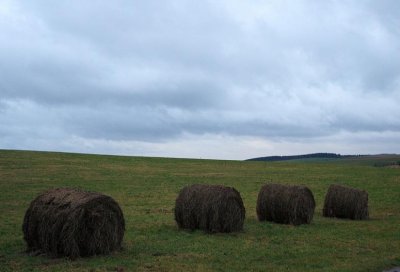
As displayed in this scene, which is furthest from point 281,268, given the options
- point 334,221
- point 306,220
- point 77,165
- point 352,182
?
point 77,165

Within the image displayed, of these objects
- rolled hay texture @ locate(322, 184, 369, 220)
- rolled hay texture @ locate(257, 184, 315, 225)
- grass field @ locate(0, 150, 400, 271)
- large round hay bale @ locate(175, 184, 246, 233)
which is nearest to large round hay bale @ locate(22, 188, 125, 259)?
grass field @ locate(0, 150, 400, 271)

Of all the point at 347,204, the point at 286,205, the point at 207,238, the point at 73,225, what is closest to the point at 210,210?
the point at 207,238

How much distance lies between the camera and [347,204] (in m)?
24.5

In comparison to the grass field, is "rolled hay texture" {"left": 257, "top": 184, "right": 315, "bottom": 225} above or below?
above

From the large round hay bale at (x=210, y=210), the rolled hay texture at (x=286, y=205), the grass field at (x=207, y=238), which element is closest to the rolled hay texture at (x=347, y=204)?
the grass field at (x=207, y=238)

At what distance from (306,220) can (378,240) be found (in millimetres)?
4666

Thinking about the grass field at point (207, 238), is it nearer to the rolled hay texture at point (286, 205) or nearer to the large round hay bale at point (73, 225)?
the large round hay bale at point (73, 225)

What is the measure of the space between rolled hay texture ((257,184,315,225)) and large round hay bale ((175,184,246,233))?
319cm

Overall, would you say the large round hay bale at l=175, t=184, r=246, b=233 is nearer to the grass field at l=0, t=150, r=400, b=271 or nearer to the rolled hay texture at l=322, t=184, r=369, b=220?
the grass field at l=0, t=150, r=400, b=271

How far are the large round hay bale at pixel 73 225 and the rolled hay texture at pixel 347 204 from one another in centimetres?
1346

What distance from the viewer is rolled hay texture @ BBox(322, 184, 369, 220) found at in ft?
80.1

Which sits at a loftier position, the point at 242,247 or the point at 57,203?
the point at 57,203

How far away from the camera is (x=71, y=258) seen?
13336mm

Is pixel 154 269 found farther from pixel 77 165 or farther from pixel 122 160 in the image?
pixel 122 160
